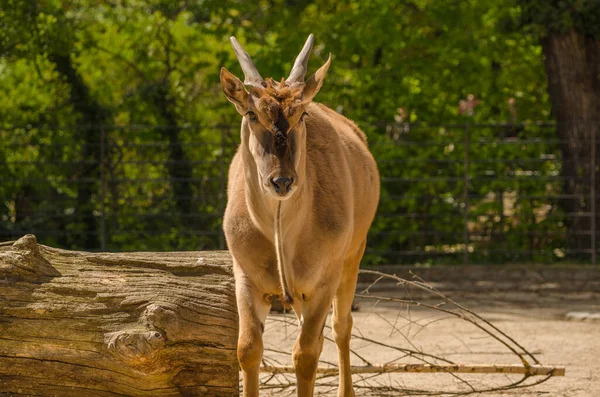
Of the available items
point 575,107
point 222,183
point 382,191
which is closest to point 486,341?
point 382,191

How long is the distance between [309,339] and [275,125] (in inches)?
48.7

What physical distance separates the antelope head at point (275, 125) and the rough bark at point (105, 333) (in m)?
0.93

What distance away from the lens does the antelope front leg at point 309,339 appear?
18.8ft

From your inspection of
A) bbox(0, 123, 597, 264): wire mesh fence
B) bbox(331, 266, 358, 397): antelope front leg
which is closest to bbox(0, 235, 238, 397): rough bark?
bbox(331, 266, 358, 397): antelope front leg

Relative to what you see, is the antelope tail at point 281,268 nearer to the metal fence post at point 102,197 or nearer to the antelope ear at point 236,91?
the antelope ear at point 236,91

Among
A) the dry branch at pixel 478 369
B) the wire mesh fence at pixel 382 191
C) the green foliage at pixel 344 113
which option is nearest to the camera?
the dry branch at pixel 478 369

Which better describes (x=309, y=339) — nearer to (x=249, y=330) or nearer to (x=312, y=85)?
(x=249, y=330)

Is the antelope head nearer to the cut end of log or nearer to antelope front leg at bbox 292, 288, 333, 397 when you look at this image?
antelope front leg at bbox 292, 288, 333, 397

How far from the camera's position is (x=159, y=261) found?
636cm

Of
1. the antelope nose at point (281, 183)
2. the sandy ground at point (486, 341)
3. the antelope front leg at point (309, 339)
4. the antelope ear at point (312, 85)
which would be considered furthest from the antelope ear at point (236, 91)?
the sandy ground at point (486, 341)

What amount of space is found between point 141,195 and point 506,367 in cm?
925

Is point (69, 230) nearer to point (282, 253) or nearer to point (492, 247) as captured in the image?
point (492, 247)

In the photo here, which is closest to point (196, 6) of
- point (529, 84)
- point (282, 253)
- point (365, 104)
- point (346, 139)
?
point (365, 104)

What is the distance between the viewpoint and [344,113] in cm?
1622
